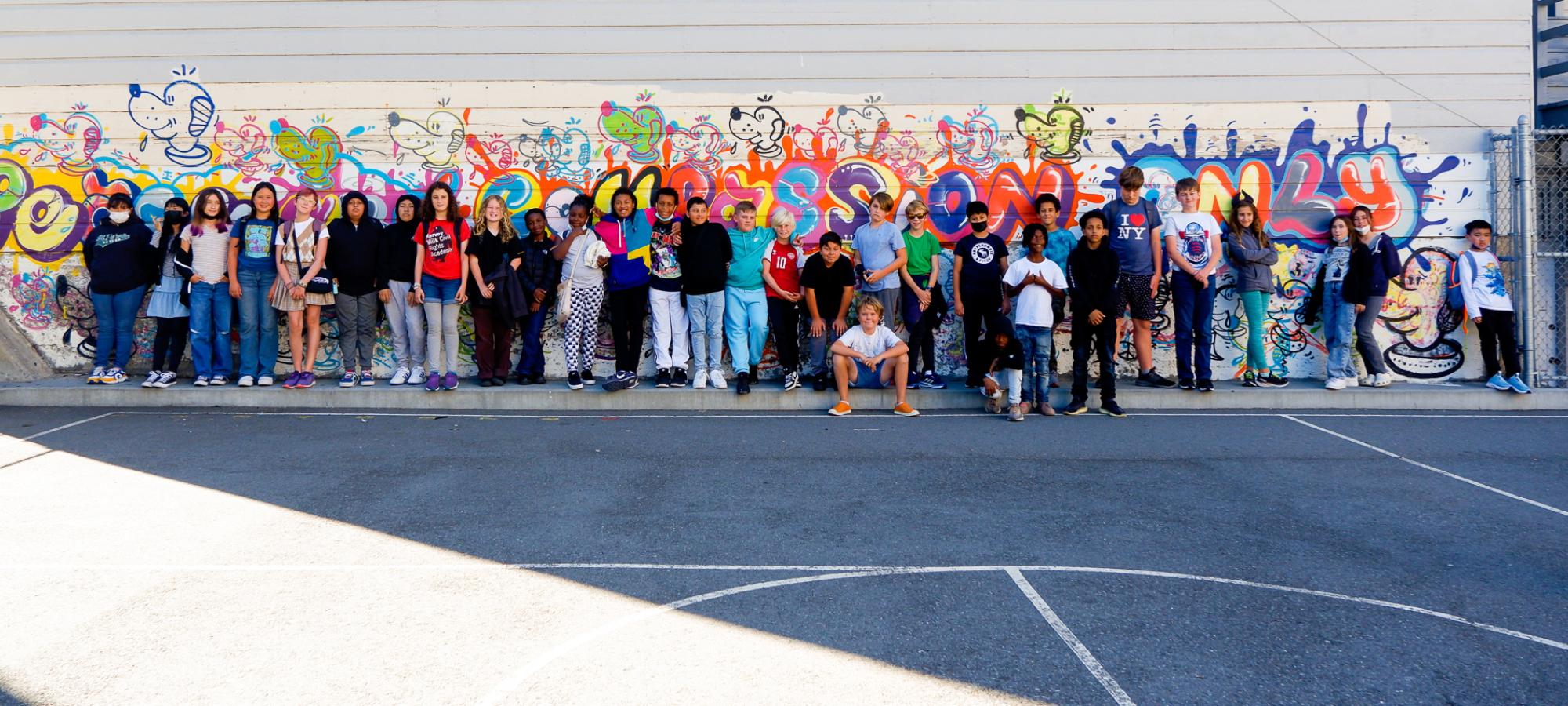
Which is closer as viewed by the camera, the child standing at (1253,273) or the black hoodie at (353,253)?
the black hoodie at (353,253)

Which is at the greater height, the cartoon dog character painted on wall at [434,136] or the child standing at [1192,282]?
the cartoon dog character painted on wall at [434,136]

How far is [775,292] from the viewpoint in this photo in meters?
10.8

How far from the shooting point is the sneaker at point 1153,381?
10.8 metres

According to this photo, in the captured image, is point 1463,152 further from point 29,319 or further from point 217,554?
point 29,319

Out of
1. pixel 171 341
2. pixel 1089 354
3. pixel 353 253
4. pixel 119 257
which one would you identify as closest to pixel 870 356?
pixel 1089 354

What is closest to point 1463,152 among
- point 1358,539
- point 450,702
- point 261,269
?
point 1358,539

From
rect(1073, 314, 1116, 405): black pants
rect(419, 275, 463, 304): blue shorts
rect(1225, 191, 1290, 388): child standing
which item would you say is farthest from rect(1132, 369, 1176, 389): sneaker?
rect(419, 275, 463, 304): blue shorts

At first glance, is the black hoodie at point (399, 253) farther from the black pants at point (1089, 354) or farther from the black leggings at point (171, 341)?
the black pants at point (1089, 354)

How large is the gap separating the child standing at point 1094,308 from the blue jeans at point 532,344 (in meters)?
5.40

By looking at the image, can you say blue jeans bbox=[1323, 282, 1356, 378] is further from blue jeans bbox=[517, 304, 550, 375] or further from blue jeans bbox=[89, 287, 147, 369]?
blue jeans bbox=[89, 287, 147, 369]

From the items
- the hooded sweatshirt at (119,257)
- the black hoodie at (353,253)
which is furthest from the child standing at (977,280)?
the hooded sweatshirt at (119,257)

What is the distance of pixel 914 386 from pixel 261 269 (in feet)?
22.5

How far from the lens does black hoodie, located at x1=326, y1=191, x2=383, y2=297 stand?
35.1 feet

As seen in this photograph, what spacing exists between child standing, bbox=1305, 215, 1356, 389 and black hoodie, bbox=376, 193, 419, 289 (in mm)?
9502
